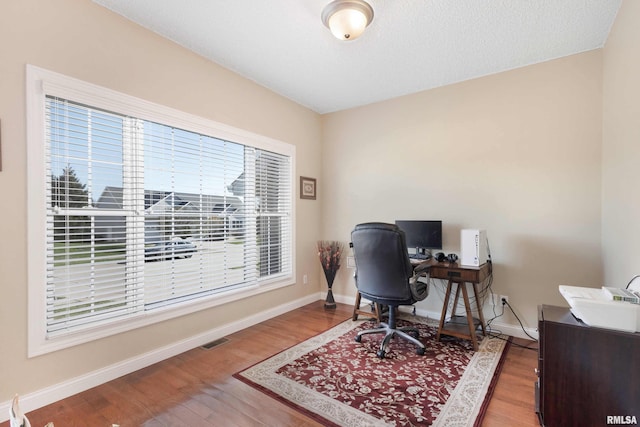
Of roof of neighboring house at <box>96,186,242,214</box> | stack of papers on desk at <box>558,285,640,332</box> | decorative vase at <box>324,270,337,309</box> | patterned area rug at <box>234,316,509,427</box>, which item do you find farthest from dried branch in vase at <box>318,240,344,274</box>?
stack of papers on desk at <box>558,285,640,332</box>

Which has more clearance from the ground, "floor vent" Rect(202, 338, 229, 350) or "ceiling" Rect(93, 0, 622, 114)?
"ceiling" Rect(93, 0, 622, 114)

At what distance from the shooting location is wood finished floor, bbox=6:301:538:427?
1.75 meters

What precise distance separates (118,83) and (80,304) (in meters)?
1.62

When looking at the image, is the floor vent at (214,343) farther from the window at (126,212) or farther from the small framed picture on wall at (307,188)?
the small framed picture on wall at (307,188)

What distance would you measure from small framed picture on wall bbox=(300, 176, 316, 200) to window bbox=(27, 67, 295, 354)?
83 centimetres

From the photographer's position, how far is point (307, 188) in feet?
13.5

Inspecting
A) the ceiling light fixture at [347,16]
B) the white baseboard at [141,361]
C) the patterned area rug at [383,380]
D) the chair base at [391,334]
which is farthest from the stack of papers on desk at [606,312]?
the ceiling light fixture at [347,16]

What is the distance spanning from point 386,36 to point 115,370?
334cm

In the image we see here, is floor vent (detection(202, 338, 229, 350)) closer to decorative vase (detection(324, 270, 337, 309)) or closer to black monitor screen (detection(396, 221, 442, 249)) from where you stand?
decorative vase (detection(324, 270, 337, 309))

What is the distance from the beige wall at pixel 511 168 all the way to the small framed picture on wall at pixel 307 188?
82cm

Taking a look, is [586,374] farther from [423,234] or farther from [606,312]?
[423,234]

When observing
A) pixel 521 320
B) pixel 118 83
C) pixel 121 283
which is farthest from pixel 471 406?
pixel 118 83

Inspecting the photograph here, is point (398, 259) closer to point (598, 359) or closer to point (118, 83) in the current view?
point (598, 359)

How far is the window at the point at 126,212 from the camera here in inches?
74.6
